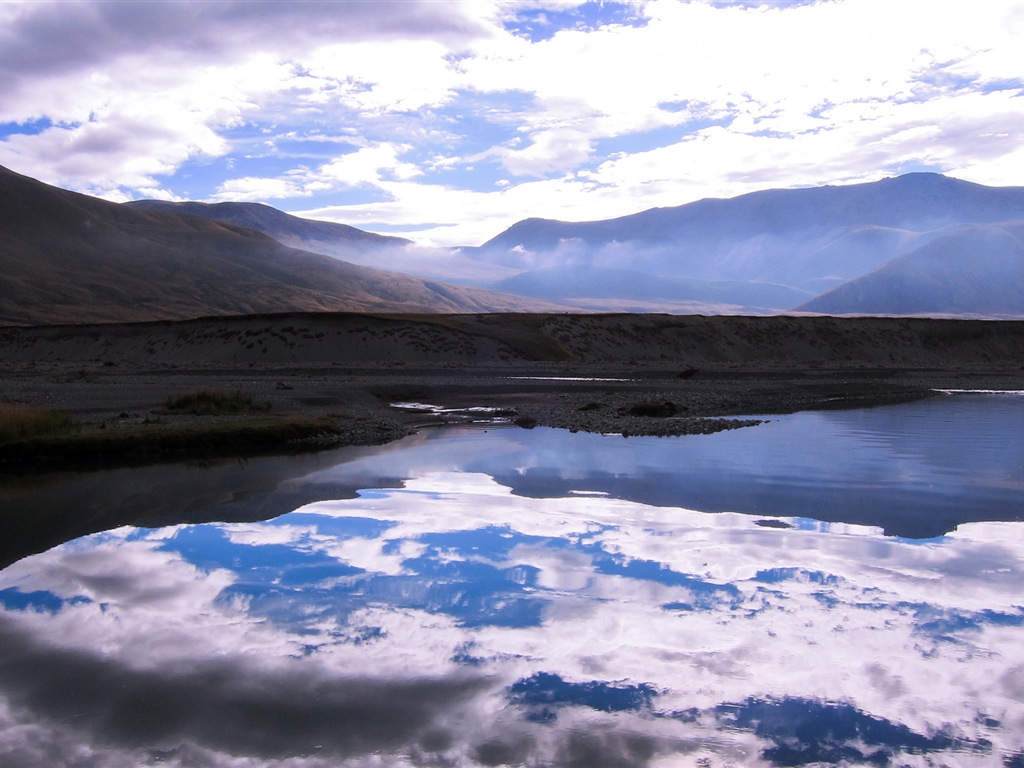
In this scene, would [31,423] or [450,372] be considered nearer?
[31,423]

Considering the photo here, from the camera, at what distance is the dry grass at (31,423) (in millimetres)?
18781

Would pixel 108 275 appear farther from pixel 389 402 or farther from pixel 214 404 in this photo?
pixel 214 404

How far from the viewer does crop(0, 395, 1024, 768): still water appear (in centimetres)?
652

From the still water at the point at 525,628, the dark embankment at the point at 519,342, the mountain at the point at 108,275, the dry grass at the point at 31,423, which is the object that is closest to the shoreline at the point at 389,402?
the dry grass at the point at 31,423

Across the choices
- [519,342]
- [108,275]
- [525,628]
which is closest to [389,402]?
[525,628]

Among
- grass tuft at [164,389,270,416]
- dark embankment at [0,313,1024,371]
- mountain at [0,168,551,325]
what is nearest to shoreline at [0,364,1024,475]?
grass tuft at [164,389,270,416]

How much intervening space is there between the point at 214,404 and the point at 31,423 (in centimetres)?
600

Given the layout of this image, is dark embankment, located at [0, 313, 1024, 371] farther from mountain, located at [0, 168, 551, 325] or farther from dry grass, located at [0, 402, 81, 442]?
mountain, located at [0, 168, 551, 325]

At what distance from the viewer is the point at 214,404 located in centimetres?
2498

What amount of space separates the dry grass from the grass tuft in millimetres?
4118

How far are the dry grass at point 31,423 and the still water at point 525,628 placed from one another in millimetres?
4163

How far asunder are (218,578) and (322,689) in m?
3.31

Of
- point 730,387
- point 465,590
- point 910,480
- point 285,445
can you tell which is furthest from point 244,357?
point 465,590

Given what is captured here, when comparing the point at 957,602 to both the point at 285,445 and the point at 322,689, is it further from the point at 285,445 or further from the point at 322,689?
the point at 285,445
